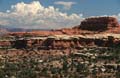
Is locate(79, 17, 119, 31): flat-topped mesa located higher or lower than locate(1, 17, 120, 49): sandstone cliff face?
higher

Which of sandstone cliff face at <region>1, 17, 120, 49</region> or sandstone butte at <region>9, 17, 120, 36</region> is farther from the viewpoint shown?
sandstone butte at <region>9, 17, 120, 36</region>

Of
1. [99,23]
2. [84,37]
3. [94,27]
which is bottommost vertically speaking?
[84,37]

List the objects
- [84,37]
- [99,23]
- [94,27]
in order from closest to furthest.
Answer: [84,37] < [99,23] < [94,27]

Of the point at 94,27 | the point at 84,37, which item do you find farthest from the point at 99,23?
the point at 84,37

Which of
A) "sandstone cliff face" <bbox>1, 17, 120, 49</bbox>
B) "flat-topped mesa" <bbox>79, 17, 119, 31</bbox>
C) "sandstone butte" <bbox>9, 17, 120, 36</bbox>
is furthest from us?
"flat-topped mesa" <bbox>79, 17, 119, 31</bbox>

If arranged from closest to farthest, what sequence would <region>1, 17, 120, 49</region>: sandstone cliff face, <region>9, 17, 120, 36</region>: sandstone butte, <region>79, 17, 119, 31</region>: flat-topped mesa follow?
<region>1, 17, 120, 49</region>: sandstone cliff face
<region>9, 17, 120, 36</region>: sandstone butte
<region>79, 17, 119, 31</region>: flat-topped mesa

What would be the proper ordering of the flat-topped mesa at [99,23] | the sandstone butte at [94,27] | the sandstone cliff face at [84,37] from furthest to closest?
the flat-topped mesa at [99,23] < the sandstone butte at [94,27] < the sandstone cliff face at [84,37]

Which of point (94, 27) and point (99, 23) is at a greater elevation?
point (99, 23)

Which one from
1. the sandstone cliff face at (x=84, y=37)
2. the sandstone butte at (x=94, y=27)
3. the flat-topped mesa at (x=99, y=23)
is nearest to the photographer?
the sandstone cliff face at (x=84, y=37)

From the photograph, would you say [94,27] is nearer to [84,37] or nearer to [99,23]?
[99,23]
